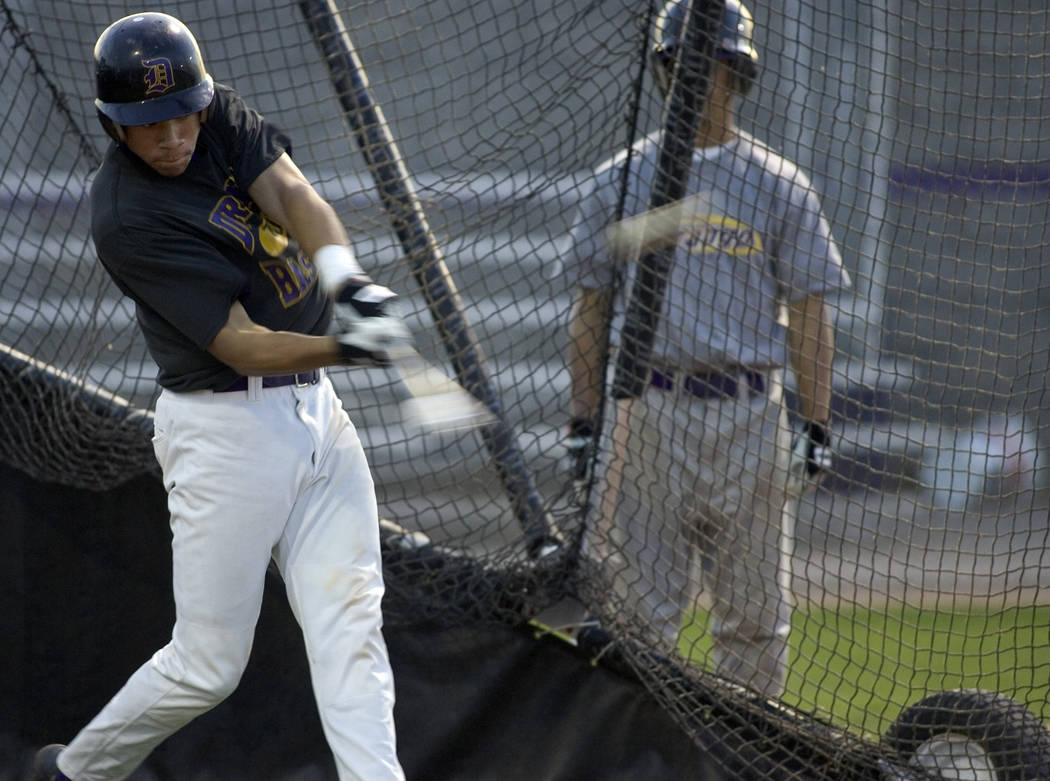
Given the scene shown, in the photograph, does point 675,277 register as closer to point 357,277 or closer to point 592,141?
point 592,141

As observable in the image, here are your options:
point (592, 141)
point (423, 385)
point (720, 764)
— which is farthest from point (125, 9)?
point (720, 764)

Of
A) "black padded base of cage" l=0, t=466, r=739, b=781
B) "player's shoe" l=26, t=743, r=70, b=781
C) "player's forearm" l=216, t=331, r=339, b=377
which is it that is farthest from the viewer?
"black padded base of cage" l=0, t=466, r=739, b=781

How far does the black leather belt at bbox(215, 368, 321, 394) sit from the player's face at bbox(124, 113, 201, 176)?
0.44 m

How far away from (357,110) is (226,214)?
1.00 meters

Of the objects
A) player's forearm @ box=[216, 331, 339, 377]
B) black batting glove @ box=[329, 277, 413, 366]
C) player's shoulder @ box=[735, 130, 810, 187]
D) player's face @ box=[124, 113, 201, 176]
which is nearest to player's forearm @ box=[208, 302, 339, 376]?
player's forearm @ box=[216, 331, 339, 377]

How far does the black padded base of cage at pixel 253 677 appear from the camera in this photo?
340cm

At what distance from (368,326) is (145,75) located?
0.68 meters

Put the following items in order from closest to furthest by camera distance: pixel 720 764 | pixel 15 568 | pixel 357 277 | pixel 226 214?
pixel 357 277 → pixel 226 214 → pixel 720 764 → pixel 15 568

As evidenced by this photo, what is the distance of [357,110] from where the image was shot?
3.40 meters

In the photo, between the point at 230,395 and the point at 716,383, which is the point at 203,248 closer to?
the point at 230,395

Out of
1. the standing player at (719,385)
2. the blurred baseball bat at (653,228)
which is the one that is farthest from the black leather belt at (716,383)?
the blurred baseball bat at (653,228)

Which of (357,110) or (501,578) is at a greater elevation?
(357,110)

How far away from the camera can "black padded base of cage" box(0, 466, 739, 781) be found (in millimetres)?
3398

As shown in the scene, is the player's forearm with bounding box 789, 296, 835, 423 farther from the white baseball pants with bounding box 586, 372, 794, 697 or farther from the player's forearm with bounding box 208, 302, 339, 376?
the player's forearm with bounding box 208, 302, 339, 376
